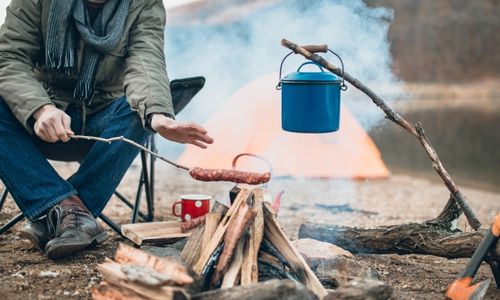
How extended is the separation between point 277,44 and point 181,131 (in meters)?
3.33

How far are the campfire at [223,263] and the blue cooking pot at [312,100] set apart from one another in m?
0.56

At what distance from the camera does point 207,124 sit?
6.01 metres

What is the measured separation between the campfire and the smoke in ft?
6.20

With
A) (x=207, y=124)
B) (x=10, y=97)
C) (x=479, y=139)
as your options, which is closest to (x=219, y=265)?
(x=10, y=97)

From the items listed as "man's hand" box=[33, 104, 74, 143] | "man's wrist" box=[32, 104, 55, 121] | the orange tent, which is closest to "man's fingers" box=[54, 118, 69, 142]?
"man's hand" box=[33, 104, 74, 143]

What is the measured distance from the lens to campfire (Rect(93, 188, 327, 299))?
2.04 metres

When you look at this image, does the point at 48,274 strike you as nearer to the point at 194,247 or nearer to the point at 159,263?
the point at 194,247

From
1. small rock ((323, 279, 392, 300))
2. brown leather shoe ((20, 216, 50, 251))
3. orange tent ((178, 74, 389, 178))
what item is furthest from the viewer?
orange tent ((178, 74, 389, 178))

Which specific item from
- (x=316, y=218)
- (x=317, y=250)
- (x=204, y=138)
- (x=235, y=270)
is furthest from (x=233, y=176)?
(x=316, y=218)

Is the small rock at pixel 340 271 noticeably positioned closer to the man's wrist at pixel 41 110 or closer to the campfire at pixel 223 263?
the campfire at pixel 223 263

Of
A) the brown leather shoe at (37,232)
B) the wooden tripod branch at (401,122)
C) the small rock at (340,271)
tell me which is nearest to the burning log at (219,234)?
the small rock at (340,271)

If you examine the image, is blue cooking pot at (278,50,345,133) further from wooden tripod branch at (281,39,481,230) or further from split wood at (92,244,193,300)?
split wood at (92,244,193,300)

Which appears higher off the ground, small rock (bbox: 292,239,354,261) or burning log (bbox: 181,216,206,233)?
burning log (bbox: 181,216,206,233)

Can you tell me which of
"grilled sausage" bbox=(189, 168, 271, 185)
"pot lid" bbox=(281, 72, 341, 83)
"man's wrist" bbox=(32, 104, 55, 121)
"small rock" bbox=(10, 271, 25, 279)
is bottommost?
"small rock" bbox=(10, 271, 25, 279)
